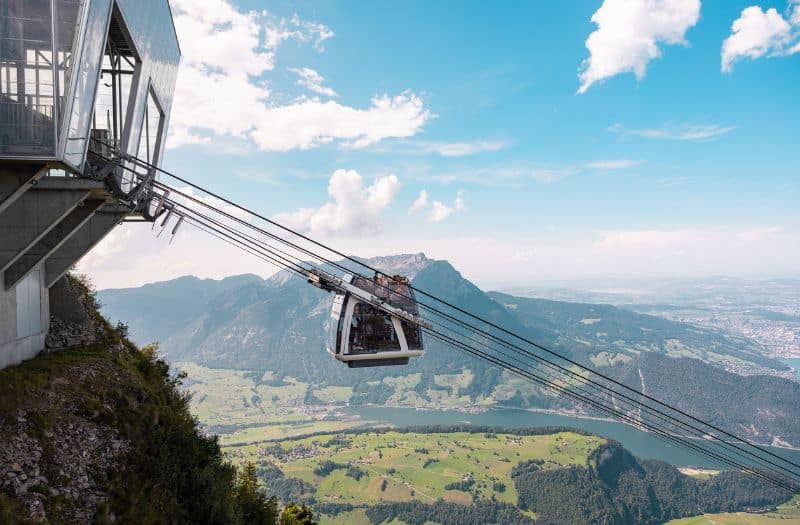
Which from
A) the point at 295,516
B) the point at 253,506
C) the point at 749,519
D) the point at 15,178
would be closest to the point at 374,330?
the point at 253,506

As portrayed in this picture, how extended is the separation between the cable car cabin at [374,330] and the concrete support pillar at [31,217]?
9244mm

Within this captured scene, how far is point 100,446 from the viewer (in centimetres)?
1242

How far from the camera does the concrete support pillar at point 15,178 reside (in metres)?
9.16

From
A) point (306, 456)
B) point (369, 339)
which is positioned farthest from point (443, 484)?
point (369, 339)

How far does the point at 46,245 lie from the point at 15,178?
17.4 ft

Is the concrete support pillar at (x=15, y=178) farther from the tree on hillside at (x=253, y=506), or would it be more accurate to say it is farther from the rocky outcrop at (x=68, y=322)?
the tree on hillside at (x=253, y=506)

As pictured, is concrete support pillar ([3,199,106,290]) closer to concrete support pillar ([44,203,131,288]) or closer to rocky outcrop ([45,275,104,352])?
concrete support pillar ([44,203,131,288])

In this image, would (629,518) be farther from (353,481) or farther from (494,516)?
(353,481)

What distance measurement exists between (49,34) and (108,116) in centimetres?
537

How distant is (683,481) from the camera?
160 meters

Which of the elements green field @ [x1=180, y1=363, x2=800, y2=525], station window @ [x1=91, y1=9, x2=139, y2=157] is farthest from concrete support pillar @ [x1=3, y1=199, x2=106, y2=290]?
green field @ [x1=180, y1=363, x2=800, y2=525]

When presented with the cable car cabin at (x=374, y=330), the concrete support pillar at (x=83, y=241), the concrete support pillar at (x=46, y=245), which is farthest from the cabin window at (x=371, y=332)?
the concrete support pillar at (x=46, y=245)

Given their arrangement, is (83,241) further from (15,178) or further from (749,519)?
(749,519)

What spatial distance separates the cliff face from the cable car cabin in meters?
5.84
